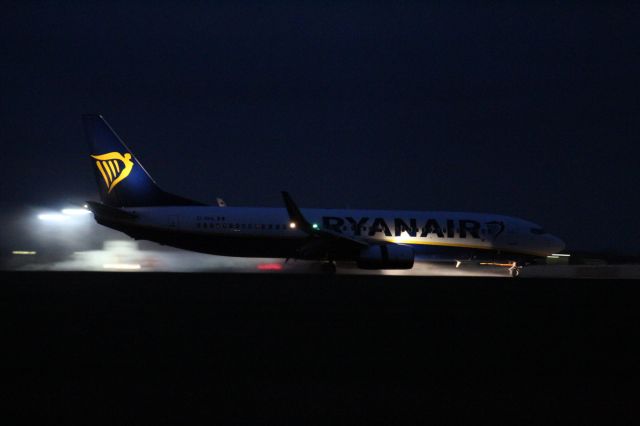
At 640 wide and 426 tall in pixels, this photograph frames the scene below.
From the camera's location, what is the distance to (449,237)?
25266 mm

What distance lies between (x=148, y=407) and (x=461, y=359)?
156 inches

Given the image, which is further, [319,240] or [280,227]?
[280,227]

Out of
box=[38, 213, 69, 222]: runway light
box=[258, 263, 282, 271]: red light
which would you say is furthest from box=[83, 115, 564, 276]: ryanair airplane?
box=[38, 213, 69, 222]: runway light

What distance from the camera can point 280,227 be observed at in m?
23.7

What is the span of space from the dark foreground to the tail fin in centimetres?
1008

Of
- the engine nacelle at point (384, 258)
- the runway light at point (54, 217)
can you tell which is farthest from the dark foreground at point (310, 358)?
the runway light at point (54, 217)

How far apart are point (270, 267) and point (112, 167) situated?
7.45m

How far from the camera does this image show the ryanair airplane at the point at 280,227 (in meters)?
23.2

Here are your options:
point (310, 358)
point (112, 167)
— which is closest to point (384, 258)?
point (112, 167)

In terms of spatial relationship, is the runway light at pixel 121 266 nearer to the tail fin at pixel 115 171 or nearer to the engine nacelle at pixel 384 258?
the tail fin at pixel 115 171

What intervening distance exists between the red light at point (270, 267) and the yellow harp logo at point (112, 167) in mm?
6585

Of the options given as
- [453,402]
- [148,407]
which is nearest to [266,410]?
[148,407]

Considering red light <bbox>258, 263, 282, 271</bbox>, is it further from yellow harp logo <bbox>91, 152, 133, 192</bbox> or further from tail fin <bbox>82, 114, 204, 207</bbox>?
yellow harp logo <bbox>91, 152, 133, 192</bbox>

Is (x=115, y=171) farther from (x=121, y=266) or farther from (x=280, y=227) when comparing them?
(x=280, y=227)
